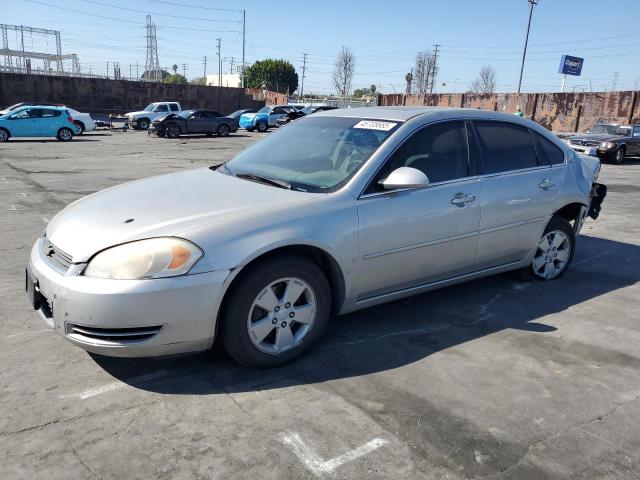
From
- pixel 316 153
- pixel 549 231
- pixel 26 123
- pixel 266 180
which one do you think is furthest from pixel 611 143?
pixel 26 123

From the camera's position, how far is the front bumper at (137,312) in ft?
9.23

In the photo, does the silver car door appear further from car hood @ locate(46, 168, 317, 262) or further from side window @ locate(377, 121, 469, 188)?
car hood @ locate(46, 168, 317, 262)

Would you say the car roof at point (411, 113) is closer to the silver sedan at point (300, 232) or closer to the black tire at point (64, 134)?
the silver sedan at point (300, 232)

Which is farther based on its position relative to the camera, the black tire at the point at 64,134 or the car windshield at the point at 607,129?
the black tire at the point at 64,134

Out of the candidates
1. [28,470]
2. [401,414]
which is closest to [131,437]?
[28,470]

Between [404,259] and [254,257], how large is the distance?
1.22m

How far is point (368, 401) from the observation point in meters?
2.98

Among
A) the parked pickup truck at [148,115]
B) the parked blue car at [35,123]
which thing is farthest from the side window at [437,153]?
the parked pickup truck at [148,115]

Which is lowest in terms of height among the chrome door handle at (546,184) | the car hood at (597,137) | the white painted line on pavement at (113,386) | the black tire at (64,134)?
the black tire at (64,134)

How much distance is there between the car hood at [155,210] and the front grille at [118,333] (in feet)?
1.28

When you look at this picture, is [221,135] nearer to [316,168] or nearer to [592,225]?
[592,225]

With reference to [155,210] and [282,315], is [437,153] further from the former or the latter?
[155,210]

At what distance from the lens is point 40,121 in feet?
72.1

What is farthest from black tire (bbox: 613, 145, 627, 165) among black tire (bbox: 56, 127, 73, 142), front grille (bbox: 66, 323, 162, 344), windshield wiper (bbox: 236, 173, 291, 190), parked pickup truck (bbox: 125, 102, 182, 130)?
parked pickup truck (bbox: 125, 102, 182, 130)
